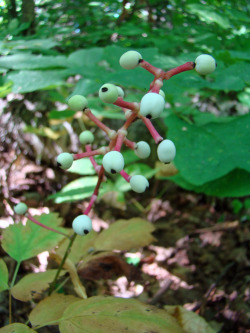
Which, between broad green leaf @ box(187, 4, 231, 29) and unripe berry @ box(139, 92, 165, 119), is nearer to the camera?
unripe berry @ box(139, 92, 165, 119)

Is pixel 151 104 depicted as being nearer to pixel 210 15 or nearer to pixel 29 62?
pixel 29 62

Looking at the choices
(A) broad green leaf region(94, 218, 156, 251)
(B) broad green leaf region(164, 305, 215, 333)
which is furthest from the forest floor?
(B) broad green leaf region(164, 305, 215, 333)

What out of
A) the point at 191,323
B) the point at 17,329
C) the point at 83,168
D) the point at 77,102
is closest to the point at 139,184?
the point at 77,102

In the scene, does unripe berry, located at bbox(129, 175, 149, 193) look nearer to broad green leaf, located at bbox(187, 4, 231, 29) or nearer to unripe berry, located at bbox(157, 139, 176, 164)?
unripe berry, located at bbox(157, 139, 176, 164)

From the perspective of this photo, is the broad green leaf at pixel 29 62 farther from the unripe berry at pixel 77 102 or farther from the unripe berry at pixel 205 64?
the unripe berry at pixel 205 64

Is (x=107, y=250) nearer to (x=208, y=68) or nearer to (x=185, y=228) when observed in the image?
(x=208, y=68)

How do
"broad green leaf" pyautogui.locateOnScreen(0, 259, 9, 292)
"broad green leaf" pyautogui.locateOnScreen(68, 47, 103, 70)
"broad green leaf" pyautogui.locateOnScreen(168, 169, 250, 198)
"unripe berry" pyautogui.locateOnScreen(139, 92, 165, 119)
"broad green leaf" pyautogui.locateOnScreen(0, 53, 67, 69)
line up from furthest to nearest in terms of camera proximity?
1. "broad green leaf" pyautogui.locateOnScreen(68, 47, 103, 70)
2. "broad green leaf" pyautogui.locateOnScreen(0, 53, 67, 69)
3. "broad green leaf" pyautogui.locateOnScreen(168, 169, 250, 198)
4. "broad green leaf" pyautogui.locateOnScreen(0, 259, 9, 292)
5. "unripe berry" pyautogui.locateOnScreen(139, 92, 165, 119)

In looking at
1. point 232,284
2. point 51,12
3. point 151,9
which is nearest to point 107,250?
point 232,284
